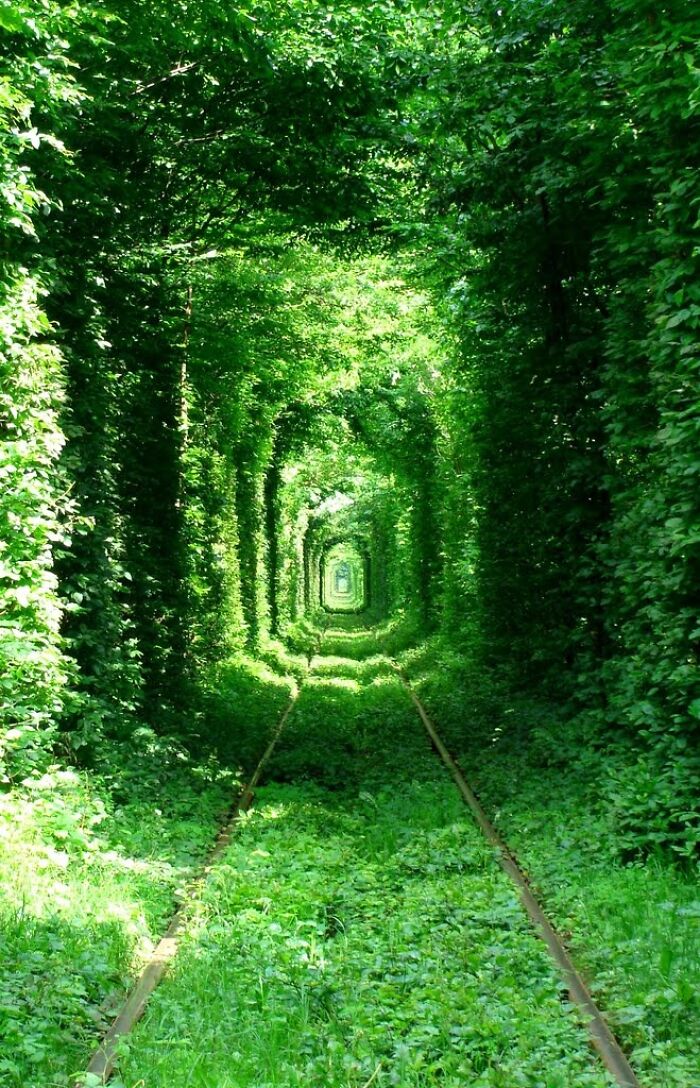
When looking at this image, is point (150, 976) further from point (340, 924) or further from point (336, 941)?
point (340, 924)

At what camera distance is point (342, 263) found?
1900 centimetres

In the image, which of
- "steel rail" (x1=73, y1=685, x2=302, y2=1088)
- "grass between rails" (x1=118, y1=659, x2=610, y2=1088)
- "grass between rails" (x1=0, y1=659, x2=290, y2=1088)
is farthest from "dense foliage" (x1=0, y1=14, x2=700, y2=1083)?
"grass between rails" (x1=118, y1=659, x2=610, y2=1088)

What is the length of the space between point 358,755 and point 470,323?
7.76 metres

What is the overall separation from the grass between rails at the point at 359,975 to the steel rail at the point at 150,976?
0.09 metres

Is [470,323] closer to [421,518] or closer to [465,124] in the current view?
[465,124]

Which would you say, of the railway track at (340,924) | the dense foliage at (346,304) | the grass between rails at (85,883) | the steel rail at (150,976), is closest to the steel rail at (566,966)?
the railway track at (340,924)

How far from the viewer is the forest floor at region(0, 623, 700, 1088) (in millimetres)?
4676

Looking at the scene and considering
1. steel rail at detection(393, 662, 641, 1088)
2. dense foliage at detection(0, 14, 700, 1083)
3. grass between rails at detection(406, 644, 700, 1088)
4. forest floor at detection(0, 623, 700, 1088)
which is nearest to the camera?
steel rail at detection(393, 662, 641, 1088)

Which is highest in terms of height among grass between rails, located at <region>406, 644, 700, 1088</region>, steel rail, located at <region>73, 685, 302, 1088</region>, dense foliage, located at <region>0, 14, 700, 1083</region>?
dense foliage, located at <region>0, 14, 700, 1083</region>

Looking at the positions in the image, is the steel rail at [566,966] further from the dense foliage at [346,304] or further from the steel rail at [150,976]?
the steel rail at [150,976]

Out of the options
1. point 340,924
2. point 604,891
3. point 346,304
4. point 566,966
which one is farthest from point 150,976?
point 346,304

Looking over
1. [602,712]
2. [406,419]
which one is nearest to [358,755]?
[602,712]

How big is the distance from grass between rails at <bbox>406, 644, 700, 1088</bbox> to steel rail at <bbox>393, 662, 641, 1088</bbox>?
0.07 m

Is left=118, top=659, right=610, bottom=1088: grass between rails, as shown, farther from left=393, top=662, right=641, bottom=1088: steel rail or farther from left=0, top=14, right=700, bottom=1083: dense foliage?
left=0, top=14, right=700, bottom=1083: dense foliage
